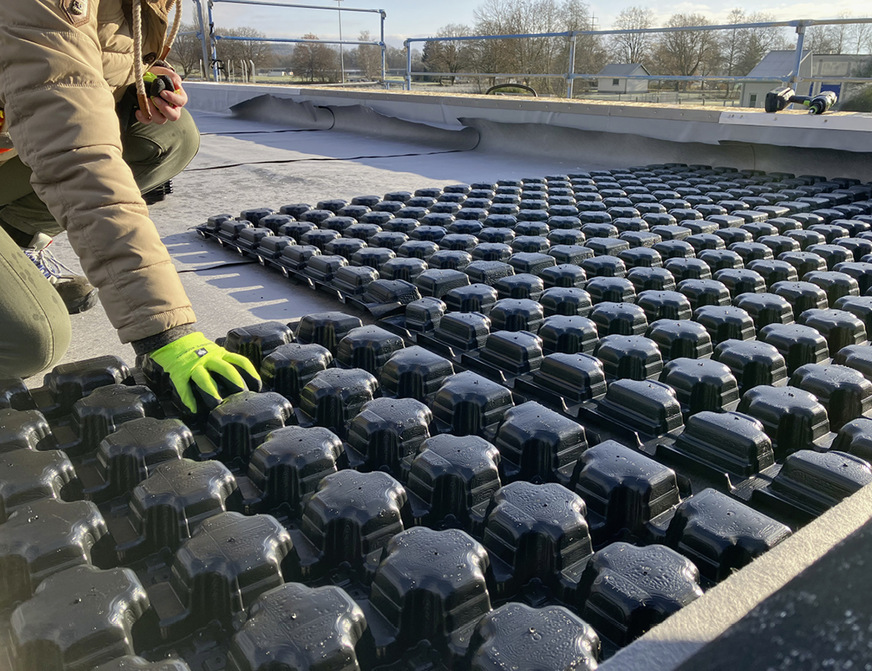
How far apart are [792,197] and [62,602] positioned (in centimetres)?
465

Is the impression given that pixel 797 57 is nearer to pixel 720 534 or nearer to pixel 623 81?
pixel 720 534

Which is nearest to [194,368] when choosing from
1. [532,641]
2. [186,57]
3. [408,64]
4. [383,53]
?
[532,641]

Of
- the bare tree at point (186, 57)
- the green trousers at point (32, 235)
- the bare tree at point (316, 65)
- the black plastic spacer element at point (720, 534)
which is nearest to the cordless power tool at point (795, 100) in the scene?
the green trousers at point (32, 235)

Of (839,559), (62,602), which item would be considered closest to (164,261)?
(62,602)

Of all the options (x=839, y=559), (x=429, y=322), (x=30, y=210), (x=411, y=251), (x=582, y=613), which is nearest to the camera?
(x=839, y=559)

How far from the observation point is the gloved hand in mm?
1632

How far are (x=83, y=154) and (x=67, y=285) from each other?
1268 mm

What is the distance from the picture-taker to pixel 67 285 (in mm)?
2572

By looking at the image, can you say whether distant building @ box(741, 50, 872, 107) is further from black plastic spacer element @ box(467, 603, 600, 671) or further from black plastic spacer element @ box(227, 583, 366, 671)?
black plastic spacer element @ box(227, 583, 366, 671)

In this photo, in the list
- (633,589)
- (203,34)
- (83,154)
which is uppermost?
(203,34)

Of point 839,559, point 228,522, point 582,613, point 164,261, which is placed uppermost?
point 164,261

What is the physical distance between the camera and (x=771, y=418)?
1642mm

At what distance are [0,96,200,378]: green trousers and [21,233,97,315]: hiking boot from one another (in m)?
0.05

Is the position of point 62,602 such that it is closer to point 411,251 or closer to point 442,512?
point 442,512
